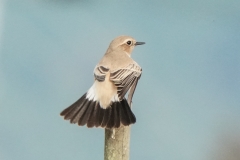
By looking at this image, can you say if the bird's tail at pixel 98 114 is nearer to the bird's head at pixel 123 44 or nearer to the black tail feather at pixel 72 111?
the black tail feather at pixel 72 111

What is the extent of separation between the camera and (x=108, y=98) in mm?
2729

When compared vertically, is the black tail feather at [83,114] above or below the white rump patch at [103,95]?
below

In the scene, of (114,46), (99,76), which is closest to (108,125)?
(99,76)

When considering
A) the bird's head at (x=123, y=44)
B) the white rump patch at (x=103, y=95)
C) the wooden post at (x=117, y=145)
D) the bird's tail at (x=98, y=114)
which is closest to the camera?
the wooden post at (x=117, y=145)

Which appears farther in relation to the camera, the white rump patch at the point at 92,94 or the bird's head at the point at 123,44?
the bird's head at the point at 123,44

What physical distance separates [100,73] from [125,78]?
206mm

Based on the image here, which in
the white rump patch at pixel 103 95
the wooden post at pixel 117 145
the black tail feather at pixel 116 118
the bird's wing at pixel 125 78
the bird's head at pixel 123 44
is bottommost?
the wooden post at pixel 117 145

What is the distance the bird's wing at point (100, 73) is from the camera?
9.21 feet

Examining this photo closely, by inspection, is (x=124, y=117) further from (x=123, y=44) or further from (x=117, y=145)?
(x=123, y=44)

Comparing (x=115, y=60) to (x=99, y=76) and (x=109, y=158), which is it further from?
(x=109, y=158)

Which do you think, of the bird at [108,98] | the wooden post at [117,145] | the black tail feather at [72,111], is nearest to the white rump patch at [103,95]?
the bird at [108,98]

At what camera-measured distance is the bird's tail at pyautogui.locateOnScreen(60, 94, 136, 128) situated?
2.41 metres

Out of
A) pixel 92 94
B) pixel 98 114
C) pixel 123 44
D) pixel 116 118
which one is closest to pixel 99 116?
pixel 98 114

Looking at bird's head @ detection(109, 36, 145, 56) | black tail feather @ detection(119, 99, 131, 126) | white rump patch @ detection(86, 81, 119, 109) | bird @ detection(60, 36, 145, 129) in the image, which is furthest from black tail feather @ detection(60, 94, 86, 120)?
bird's head @ detection(109, 36, 145, 56)
